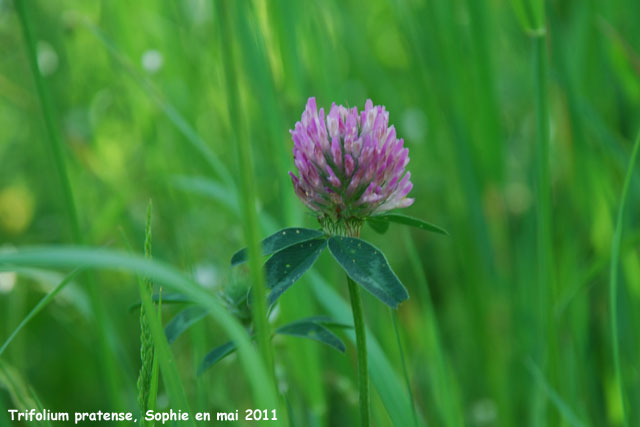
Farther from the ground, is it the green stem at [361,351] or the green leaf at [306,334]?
the green leaf at [306,334]

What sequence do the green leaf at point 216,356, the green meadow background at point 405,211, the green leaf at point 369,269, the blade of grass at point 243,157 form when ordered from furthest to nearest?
the green meadow background at point 405,211 → the green leaf at point 216,356 → the green leaf at point 369,269 → the blade of grass at point 243,157

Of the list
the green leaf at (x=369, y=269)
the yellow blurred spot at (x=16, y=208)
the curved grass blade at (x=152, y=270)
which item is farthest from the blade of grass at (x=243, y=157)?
the yellow blurred spot at (x=16, y=208)

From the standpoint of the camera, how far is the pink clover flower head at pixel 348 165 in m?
0.61

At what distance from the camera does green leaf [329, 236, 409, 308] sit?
56 cm

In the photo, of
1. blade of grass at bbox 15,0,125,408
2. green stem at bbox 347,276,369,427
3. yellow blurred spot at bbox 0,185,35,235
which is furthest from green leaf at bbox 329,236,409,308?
yellow blurred spot at bbox 0,185,35,235

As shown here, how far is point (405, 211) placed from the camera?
1731mm

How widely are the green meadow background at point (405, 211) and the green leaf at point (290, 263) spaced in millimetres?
132

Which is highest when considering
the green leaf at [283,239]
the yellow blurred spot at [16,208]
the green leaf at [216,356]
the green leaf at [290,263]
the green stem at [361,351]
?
the yellow blurred spot at [16,208]

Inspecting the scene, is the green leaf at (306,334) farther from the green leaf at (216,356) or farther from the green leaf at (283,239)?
the green leaf at (283,239)

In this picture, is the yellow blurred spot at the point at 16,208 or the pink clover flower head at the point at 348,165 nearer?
the pink clover flower head at the point at 348,165

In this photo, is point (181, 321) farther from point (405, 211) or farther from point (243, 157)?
point (405, 211)

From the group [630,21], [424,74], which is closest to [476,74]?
[424,74]

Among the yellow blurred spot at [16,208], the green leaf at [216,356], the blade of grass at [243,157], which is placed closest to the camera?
the blade of grass at [243,157]

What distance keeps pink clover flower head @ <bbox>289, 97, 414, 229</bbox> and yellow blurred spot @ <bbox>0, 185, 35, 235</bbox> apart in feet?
4.73
